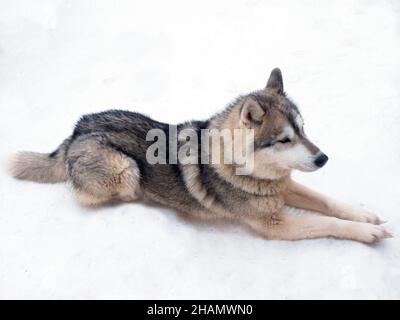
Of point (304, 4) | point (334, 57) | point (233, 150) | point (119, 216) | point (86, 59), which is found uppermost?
point (304, 4)

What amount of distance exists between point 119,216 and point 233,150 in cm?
131

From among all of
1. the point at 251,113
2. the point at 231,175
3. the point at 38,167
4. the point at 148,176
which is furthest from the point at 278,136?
the point at 38,167

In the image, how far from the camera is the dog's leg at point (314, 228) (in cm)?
355

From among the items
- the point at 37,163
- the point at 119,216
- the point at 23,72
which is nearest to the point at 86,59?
the point at 23,72

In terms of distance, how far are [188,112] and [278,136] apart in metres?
2.40

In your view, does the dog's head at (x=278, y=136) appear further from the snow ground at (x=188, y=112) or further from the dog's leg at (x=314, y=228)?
the snow ground at (x=188, y=112)

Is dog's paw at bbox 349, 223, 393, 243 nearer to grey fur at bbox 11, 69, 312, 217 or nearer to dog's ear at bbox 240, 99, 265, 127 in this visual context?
grey fur at bbox 11, 69, 312, 217

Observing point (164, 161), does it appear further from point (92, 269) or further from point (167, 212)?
point (92, 269)

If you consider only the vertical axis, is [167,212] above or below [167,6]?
below

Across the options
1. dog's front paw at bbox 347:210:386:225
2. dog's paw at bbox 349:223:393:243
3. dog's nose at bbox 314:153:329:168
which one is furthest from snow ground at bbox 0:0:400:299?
dog's nose at bbox 314:153:329:168

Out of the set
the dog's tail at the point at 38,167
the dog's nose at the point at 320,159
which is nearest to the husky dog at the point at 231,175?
the dog's nose at the point at 320,159

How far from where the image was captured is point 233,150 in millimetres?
3623

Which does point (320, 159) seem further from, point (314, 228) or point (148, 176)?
point (148, 176)

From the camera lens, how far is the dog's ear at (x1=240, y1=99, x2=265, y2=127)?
10.9ft
